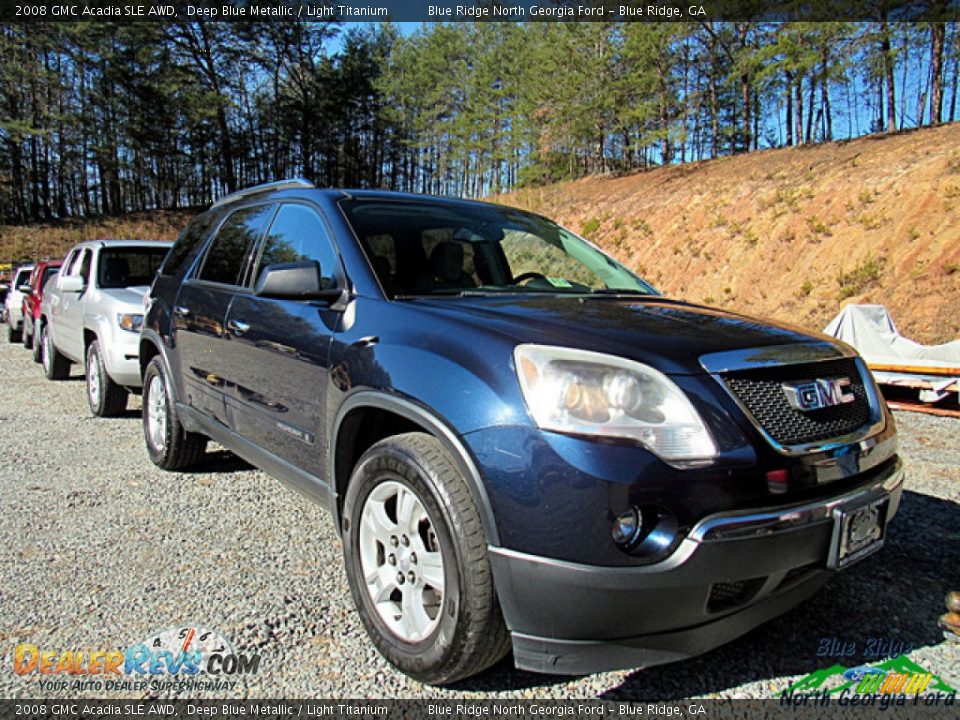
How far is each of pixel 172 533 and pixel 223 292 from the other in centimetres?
131

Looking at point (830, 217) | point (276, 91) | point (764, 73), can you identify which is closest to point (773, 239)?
point (830, 217)

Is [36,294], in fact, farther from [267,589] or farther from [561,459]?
[561,459]

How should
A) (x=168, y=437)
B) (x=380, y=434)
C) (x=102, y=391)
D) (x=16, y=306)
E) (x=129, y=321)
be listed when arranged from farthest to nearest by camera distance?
(x=16, y=306) < (x=102, y=391) < (x=129, y=321) < (x=168, y=437) < (x=380, y=434)

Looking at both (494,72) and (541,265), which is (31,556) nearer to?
(541,265)

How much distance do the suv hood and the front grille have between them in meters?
0.12

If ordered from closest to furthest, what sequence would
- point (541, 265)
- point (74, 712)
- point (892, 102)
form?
1. point (74, 712)
2. point (541, 265)
3. point (892, 102)

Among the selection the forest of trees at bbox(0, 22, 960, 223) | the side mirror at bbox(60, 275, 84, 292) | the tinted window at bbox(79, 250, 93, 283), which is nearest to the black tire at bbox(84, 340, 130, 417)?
the side mirror at bbox(60, 275, 84, 292)

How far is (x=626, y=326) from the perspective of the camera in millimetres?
2176

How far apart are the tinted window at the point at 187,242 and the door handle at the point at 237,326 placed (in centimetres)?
120

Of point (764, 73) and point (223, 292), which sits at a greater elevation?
point (764, 73)

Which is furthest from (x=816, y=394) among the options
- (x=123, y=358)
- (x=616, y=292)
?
(x=123, y=358)

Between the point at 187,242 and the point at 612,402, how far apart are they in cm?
376

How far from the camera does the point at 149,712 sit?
204 cm

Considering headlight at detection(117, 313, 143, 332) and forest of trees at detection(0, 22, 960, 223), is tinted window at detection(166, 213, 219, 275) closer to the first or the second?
headlight at detection(117, 313, 143, 332)
